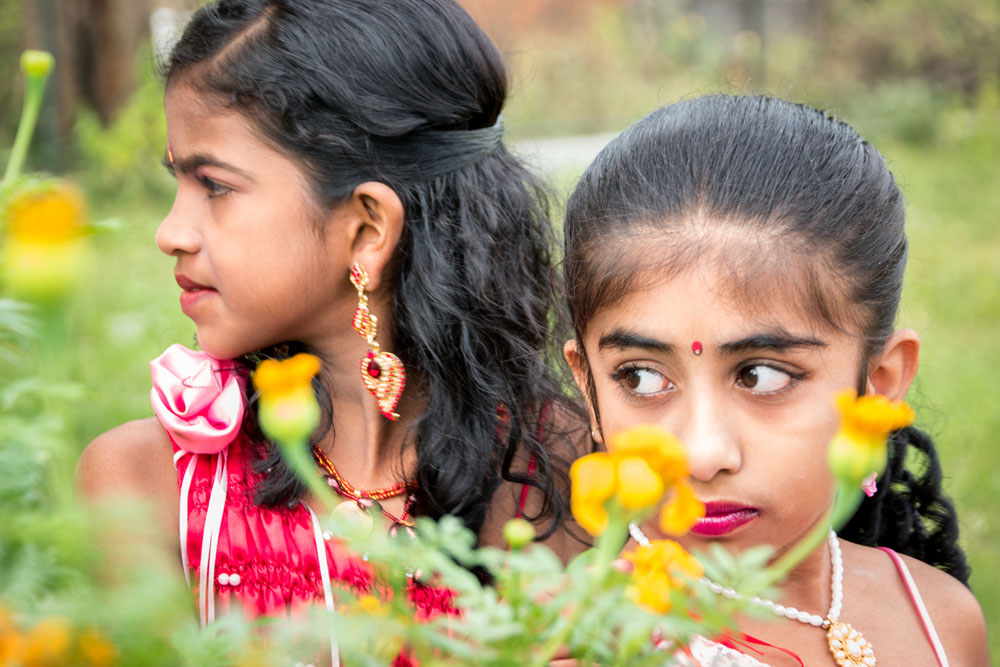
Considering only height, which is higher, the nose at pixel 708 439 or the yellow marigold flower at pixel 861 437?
the nose at pixel 708 439

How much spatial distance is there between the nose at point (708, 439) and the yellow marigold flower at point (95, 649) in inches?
30.9

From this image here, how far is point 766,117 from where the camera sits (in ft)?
4.71

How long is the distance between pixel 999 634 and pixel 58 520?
232 cm

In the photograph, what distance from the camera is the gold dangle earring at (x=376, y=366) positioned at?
1.62 metres

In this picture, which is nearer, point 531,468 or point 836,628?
point 836,628

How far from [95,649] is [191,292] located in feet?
4.00

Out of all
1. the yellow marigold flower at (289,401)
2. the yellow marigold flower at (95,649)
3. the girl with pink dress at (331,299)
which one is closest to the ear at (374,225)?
the girl with pink dress at (331,299)

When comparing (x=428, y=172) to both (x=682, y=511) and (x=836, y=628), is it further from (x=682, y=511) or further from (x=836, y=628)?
(x=682, y=511)

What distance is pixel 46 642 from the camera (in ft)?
1.43

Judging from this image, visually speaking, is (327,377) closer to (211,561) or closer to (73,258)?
(211,561)

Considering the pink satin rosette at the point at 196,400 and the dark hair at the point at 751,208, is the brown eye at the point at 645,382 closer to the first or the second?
the dark hair at the point at 751,208

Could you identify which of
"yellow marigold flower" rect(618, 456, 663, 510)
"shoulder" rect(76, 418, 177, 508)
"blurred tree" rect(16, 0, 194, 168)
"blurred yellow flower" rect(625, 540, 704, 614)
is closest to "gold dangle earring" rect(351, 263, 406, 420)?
"shoulder" rect(76, 418, 177, 508)

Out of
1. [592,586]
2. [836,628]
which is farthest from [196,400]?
[592,586]

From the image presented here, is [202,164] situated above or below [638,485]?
above
